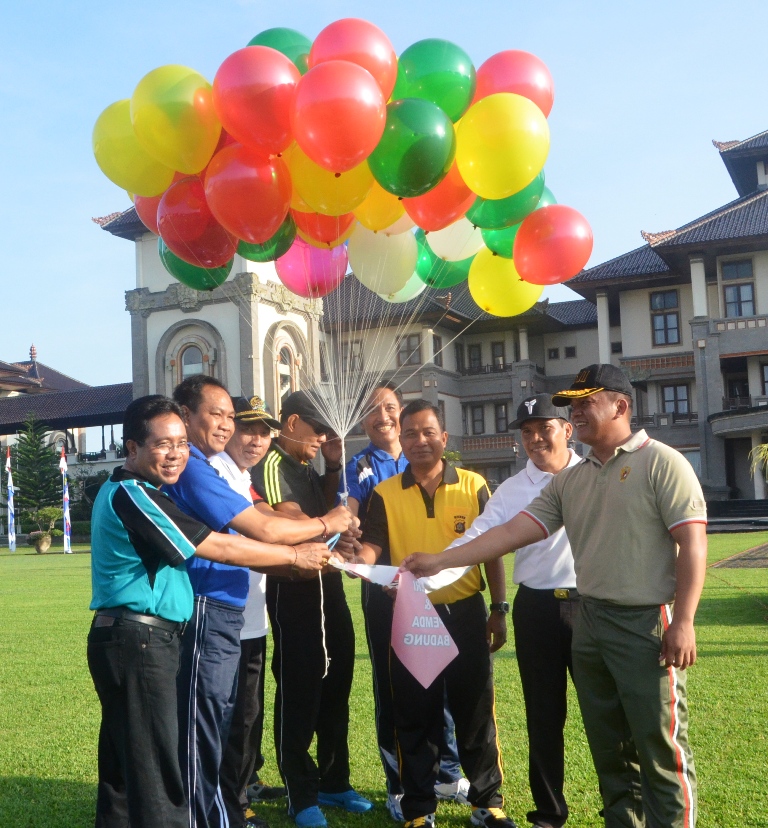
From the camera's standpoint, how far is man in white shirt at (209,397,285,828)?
14.1 ft

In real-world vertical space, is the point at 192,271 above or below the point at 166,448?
above

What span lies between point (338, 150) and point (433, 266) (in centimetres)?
192

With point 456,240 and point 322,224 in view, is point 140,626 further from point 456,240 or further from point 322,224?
point 456,240

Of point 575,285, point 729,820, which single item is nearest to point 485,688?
point 729,820

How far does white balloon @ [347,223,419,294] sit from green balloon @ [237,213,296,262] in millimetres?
502

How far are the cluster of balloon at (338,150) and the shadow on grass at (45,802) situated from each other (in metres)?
3.14

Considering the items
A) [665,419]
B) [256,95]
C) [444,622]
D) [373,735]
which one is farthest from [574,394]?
[665,419]

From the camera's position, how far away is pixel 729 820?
4.14 metres

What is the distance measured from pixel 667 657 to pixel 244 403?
2.52m

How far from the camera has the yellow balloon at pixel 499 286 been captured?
20.0 feet

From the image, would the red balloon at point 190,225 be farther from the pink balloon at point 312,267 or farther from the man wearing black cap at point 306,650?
the man wearing black cap at point 306,650

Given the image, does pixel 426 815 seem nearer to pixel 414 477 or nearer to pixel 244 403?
pixel 414 477

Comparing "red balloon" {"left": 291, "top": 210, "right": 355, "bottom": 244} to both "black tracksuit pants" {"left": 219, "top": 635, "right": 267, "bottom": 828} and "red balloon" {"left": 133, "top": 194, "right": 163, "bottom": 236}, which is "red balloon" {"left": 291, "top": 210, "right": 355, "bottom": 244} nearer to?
"red balloon" {"left": 133, "top": 194, "right": 163, "bottom": 236}

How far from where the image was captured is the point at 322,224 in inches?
221
